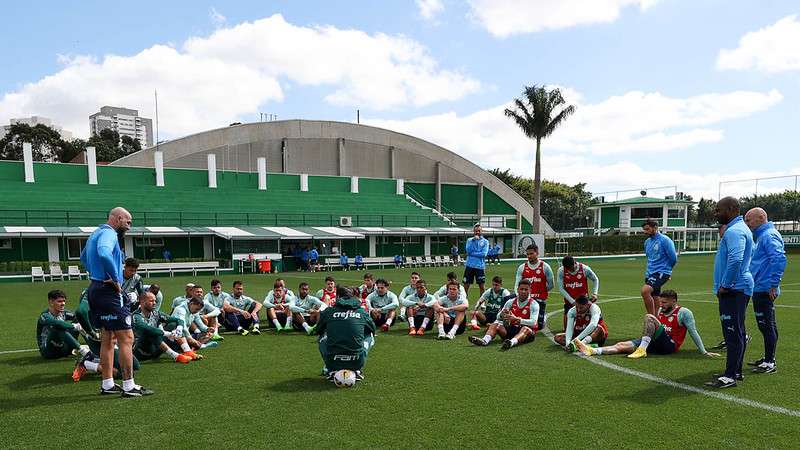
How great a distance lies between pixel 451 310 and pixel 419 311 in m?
0.70

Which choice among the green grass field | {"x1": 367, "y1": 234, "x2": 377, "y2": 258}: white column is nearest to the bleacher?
{"x1": 367, "y1": 234, "x2": 377, "y2": 258}: white column

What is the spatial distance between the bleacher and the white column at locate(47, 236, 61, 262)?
5.40 ft

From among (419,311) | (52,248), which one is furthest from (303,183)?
(419,311)

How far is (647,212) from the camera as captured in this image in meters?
61.6

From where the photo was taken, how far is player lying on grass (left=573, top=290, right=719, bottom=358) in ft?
25.2

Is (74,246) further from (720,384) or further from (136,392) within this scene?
(720,384)

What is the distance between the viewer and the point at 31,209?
30766mm

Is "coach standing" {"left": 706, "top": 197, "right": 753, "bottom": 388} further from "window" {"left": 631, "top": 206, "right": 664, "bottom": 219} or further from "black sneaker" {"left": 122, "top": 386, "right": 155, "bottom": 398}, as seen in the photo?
"window" {"left": 631, "top": 206, "right": 664, "bottom": 219}

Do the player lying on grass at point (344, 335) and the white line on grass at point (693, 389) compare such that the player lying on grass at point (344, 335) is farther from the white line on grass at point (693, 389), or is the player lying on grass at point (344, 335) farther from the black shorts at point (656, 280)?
the black shorts at point (656, 280)

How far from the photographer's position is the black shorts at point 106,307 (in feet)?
18.5

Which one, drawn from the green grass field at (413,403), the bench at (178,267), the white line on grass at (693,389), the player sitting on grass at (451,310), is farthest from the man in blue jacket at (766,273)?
the bench at (178,267)

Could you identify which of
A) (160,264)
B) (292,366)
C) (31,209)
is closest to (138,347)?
(292,366)

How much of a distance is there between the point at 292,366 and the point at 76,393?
2653 millimetres

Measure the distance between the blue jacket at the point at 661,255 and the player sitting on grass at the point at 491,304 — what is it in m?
2.66
